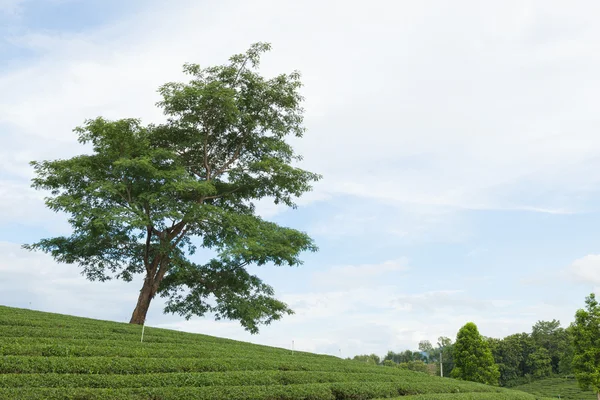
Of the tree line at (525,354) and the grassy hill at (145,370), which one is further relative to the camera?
the tree line at (525,354)

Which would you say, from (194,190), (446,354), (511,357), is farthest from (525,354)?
(194,190)

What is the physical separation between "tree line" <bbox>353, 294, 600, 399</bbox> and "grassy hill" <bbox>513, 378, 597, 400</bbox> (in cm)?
177

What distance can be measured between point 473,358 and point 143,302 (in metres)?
31.4

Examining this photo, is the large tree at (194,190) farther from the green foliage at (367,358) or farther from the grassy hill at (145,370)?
the green foliage at (367,358)

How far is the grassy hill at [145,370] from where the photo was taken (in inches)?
392

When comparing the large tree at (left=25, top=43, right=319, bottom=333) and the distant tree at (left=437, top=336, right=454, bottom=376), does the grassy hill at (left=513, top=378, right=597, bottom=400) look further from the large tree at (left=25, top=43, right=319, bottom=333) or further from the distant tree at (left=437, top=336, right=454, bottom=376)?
the large tree at (left=25, top=43, right=319, bottom=333)

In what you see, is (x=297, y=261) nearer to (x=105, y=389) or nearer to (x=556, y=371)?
(x=105, y=389)

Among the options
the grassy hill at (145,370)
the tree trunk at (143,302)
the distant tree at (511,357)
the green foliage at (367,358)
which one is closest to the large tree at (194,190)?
the tree trunk at (143,302)

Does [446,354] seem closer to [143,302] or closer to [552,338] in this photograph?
[552,338]

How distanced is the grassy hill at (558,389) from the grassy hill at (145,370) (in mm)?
35917

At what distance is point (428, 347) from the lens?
106250 mm

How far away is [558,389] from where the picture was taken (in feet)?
168

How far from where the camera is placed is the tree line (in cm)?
3512

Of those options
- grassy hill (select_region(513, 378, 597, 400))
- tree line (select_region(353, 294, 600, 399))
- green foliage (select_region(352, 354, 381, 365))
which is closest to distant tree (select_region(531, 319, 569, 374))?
tree line (select_region(353, 294, 600, 399))
